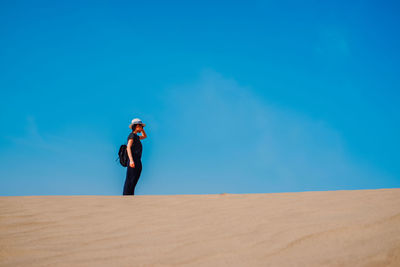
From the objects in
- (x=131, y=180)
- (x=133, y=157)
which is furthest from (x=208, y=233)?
(x=133, y=157)

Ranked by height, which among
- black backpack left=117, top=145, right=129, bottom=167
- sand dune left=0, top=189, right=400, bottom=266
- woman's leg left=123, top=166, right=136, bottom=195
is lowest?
sand dune left=0, top=189, right=400, bottom=266

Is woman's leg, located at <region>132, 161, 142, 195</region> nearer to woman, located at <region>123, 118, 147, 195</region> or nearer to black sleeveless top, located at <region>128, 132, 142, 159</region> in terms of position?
woman, located at <region>123, 118, 147, 195</region>

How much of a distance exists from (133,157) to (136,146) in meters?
0.23

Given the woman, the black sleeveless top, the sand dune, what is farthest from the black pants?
the sand dune

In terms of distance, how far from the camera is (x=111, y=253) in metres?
2.01

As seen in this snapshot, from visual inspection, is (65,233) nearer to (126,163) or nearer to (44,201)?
(44,201)

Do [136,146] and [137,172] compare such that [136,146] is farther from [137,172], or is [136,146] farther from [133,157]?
[137,172]

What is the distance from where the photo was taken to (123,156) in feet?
19.5

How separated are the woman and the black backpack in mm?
282

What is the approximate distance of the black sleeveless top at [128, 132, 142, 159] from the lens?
573 centimetres

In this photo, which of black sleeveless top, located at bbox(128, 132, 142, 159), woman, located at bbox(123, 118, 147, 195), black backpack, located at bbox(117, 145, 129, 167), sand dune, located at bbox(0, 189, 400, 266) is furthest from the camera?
black backpack, located at bbox(117, 145, 129, 167)

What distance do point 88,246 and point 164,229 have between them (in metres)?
0.68

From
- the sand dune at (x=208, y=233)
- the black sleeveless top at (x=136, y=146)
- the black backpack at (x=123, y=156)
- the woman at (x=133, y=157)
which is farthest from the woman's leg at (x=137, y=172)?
the sand dune at (x=208, y=233)

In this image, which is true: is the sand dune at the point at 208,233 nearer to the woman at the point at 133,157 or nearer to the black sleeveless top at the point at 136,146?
the woman at the point at 133,157
